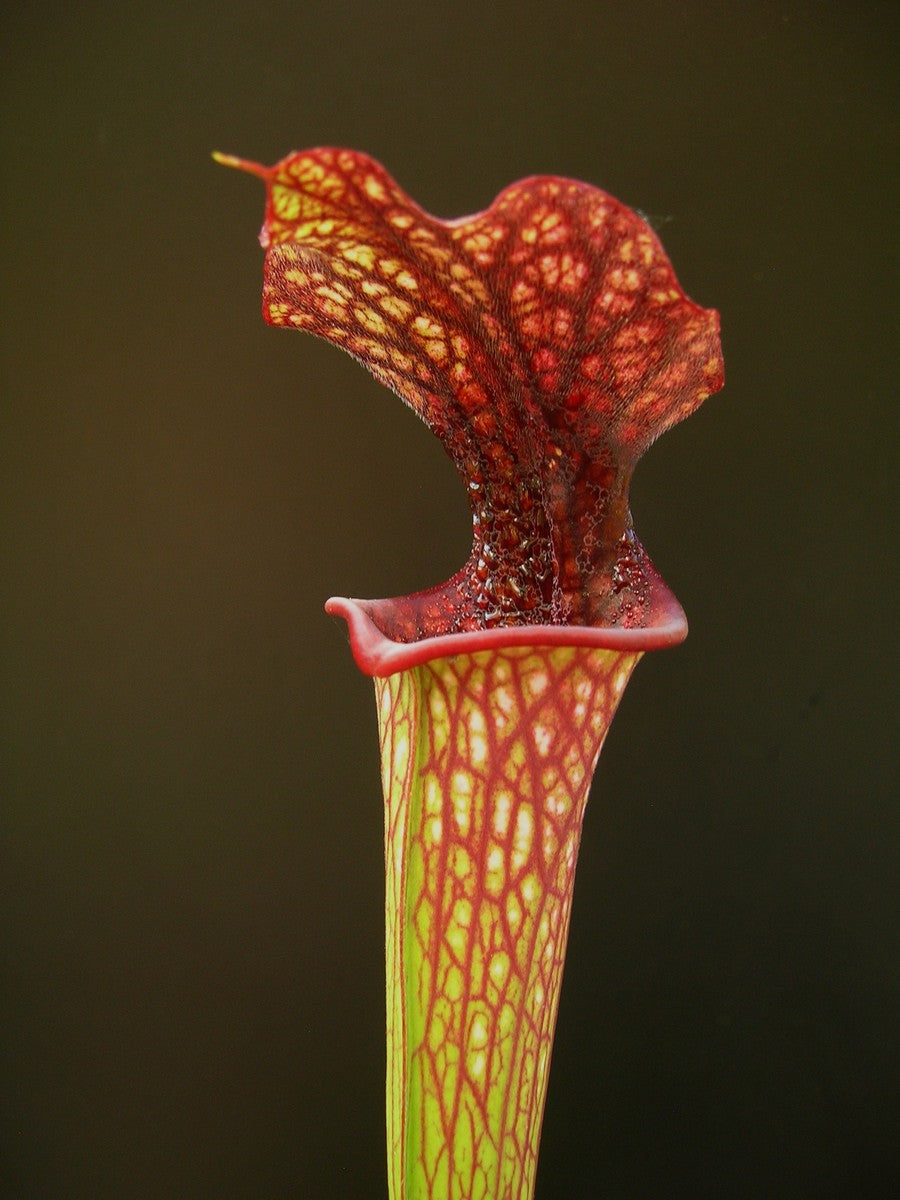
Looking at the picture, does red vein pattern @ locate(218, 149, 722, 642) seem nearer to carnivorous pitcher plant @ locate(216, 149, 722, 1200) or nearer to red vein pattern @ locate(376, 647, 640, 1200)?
carnivorous pitcher plant @ locate(216, 149, 722, 1200)

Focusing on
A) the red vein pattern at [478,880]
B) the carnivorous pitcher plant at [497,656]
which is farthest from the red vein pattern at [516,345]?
the red vein pattern at [478,880]

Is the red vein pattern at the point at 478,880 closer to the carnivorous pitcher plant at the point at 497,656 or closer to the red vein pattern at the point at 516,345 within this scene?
the carnivorous pitcher plant at the point at 497,656

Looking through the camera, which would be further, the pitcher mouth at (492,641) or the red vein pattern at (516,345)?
the pitcher mouth at (492,641)

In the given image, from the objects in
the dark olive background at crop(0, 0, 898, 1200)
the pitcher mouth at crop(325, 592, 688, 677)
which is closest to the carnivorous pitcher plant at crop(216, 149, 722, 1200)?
the pitcher mouth at crop(325, 592, 688, 677)

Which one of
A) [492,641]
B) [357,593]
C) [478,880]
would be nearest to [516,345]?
[492,641]

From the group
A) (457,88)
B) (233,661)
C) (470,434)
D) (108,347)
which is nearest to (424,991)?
(470,434)

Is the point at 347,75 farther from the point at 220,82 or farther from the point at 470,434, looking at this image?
the point at 470,434

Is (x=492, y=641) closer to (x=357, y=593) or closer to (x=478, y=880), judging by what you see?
(x=478, y=880)
